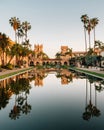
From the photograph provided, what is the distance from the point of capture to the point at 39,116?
41.8 ft

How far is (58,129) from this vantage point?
10.2 m

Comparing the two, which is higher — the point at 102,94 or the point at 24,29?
the point at 24,29

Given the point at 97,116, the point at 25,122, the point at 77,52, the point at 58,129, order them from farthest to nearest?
the point at 77,52, the point at 97,116, the point at 25,122, the point at 58,129

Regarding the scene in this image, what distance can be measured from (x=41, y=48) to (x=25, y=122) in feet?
604

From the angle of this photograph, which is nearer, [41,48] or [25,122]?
[25,122]

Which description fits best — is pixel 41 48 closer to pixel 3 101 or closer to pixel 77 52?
pixel 77 52

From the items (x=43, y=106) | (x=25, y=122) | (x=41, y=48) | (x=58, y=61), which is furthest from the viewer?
(x=41, y=48)

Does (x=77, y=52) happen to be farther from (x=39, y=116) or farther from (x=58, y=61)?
(x=39, y=116)

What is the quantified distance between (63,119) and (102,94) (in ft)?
31.6

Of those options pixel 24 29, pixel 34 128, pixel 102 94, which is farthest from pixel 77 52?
pixel 34 128

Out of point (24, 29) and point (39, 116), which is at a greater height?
point (24, 29)

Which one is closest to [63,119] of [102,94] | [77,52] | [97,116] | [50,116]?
[50,116]

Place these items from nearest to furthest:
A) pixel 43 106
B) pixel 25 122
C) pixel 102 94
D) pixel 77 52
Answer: pixel 25 122 < pixel 43 106 < pixel 102 94 < pixel 77 52

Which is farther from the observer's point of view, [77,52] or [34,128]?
[77,52]
